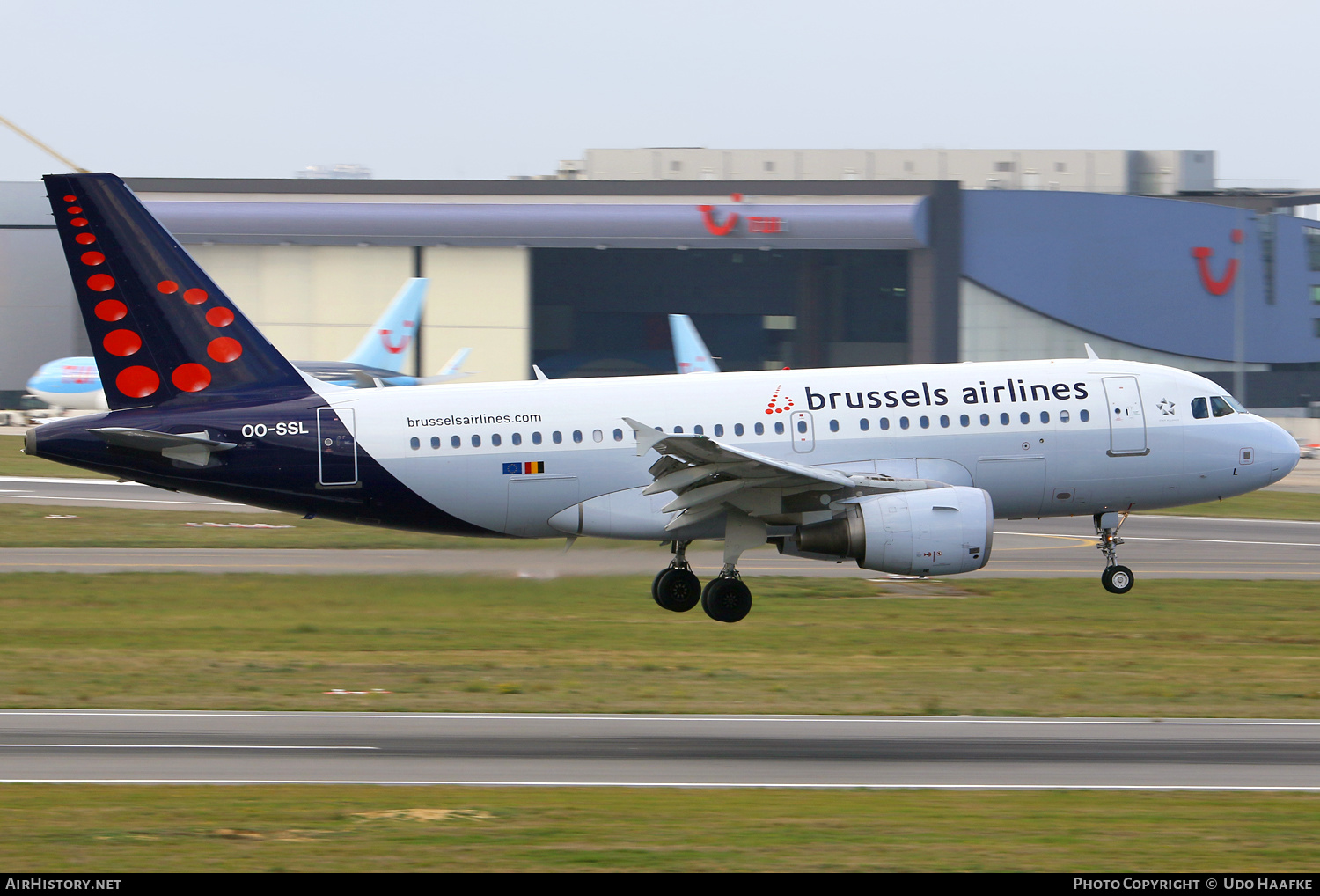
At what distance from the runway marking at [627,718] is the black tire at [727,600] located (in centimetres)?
609

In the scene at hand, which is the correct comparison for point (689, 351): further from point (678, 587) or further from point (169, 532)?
point (169, 532)

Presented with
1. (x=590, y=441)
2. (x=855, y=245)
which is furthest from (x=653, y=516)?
(x=855, y=245)

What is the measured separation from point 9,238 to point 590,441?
68101 mm

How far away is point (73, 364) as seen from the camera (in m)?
75.1

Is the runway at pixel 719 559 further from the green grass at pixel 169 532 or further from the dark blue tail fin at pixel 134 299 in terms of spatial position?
the dark blue tail fin at pixel 134 299

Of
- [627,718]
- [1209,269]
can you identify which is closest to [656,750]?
[627,718]

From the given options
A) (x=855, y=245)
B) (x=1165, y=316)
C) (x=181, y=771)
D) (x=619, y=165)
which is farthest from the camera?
(x=619, y=165)

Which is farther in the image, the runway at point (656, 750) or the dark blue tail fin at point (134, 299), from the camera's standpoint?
the dark blue tail fin at point (134, 299)

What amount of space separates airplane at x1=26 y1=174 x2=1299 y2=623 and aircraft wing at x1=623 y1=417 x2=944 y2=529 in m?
→ 0.04

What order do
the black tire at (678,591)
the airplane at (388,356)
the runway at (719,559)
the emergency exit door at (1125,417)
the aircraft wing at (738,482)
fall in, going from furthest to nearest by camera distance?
the airplane at (388,356)
the emergency exit door at (1125,417)
the runway at (719,559)
the black tire at (678,591)
the aircraft wing at (738,482)

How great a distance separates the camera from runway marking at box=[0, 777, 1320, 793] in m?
14.6

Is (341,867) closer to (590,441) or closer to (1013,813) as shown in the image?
(1013,813)

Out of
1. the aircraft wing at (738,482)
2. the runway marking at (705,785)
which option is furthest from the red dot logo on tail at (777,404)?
the runway marking at (705,785)

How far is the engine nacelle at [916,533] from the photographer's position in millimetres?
23281
